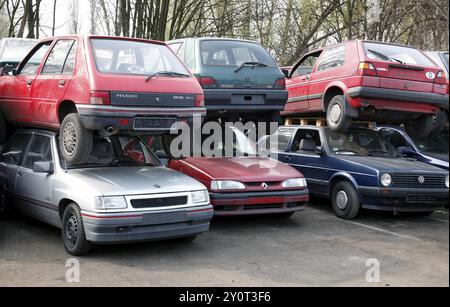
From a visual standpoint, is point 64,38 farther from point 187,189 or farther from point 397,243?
point 397,243

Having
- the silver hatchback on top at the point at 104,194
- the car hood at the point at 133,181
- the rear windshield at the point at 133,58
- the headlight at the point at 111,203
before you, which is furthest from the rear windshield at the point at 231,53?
the headlight at the point at 111,203

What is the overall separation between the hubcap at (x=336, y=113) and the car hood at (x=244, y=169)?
1.30 meters

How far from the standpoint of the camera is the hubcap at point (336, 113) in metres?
8.77

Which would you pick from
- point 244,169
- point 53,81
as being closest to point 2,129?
point 53,81

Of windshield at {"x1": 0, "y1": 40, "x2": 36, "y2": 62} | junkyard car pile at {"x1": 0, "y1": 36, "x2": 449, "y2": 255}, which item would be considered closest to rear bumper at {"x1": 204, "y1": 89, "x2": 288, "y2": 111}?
junkyard car pile at {"x1": 0, "y1": 36, "x2": 449, "y2": 255}

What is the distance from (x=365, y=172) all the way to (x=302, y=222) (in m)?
1.26

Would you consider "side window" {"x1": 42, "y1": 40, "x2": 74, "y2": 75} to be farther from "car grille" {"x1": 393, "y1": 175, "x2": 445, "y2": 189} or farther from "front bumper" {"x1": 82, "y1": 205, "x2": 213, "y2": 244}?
"car grille" {"x1": 393, "y1": 175, "x2": 445, "y2": 189}

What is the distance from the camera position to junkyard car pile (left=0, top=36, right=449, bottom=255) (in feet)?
20.1

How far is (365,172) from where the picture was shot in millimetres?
8305

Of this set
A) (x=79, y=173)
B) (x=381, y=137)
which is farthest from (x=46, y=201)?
(x=381, y=137)

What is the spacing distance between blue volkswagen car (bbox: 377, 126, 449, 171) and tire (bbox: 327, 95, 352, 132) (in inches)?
56.6

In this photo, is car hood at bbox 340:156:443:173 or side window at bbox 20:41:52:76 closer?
side window at bbox 20:41:52:76

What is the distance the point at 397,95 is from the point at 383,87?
247mm

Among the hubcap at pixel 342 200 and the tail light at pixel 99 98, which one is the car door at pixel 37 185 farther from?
the hubcap at pixel 342 200
